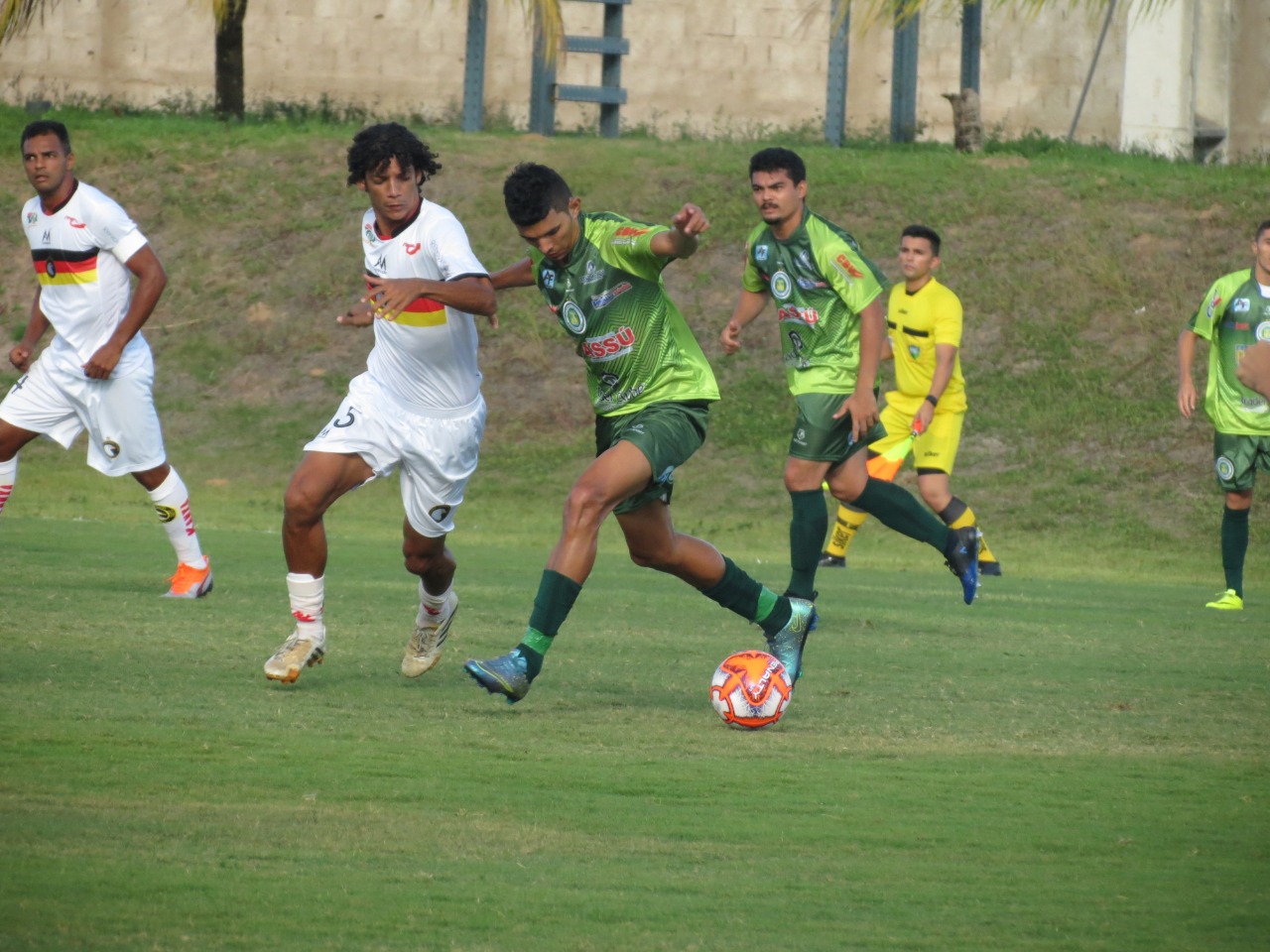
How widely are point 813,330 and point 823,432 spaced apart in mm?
511

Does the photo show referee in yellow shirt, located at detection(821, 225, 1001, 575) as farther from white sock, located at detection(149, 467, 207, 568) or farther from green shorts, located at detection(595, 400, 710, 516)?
green shorts, located at detection(595, 400, 710, 516)

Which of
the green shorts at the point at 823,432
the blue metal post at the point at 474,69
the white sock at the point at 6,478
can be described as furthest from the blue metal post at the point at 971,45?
the white sock at the point at 6,478

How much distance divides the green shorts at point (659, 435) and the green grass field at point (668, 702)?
32.2 inches

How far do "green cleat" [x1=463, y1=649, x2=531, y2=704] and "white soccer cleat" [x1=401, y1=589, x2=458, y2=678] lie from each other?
105 cm

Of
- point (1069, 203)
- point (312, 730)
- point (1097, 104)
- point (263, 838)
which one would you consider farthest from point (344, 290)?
point (263, 838)

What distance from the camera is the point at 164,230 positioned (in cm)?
2280

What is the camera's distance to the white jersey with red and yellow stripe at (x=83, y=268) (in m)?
10.2

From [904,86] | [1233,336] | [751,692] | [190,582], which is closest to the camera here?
[751,692]

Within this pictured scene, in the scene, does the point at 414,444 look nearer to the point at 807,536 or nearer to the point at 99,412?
the point at 807,536

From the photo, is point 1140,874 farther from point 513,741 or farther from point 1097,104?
point 1097,104

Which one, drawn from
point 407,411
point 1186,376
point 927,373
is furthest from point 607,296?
point 927,373

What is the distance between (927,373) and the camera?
45.3 feet

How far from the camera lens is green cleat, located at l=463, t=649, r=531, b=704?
258 inches

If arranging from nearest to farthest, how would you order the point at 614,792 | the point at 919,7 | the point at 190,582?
the point at 614,792 → the point at 190,582 → the point at 919,7
